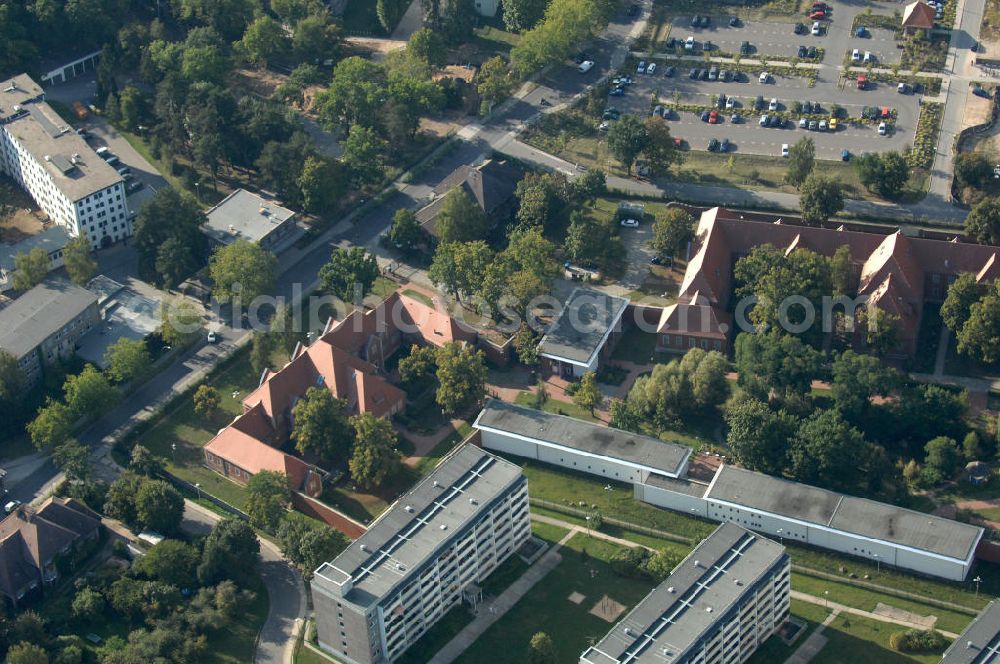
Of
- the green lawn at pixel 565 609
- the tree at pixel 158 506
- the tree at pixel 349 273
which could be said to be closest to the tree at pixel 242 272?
the tree at pixel 349 273

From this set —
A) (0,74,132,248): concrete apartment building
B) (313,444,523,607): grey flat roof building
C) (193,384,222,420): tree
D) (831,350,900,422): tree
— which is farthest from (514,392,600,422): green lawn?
(0,74,132,248): concrete apartment building

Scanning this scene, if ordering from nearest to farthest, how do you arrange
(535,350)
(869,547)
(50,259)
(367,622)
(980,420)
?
(367,622), (869,547), (980,420), (535,350), (50,259)

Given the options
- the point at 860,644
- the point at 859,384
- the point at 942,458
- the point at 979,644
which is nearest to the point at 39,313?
the point at 859,384

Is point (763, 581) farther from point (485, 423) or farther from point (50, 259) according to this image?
point (50, 259)

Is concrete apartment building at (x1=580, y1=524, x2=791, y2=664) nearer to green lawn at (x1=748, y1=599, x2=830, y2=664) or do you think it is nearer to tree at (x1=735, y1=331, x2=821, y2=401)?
green lawn at (x1=748, y1=599, x2=830, y2=664)

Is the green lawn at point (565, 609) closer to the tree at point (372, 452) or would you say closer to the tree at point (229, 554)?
the tree at point (372, 452)

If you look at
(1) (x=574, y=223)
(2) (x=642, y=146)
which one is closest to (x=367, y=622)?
(1) (x=574, y=223)
